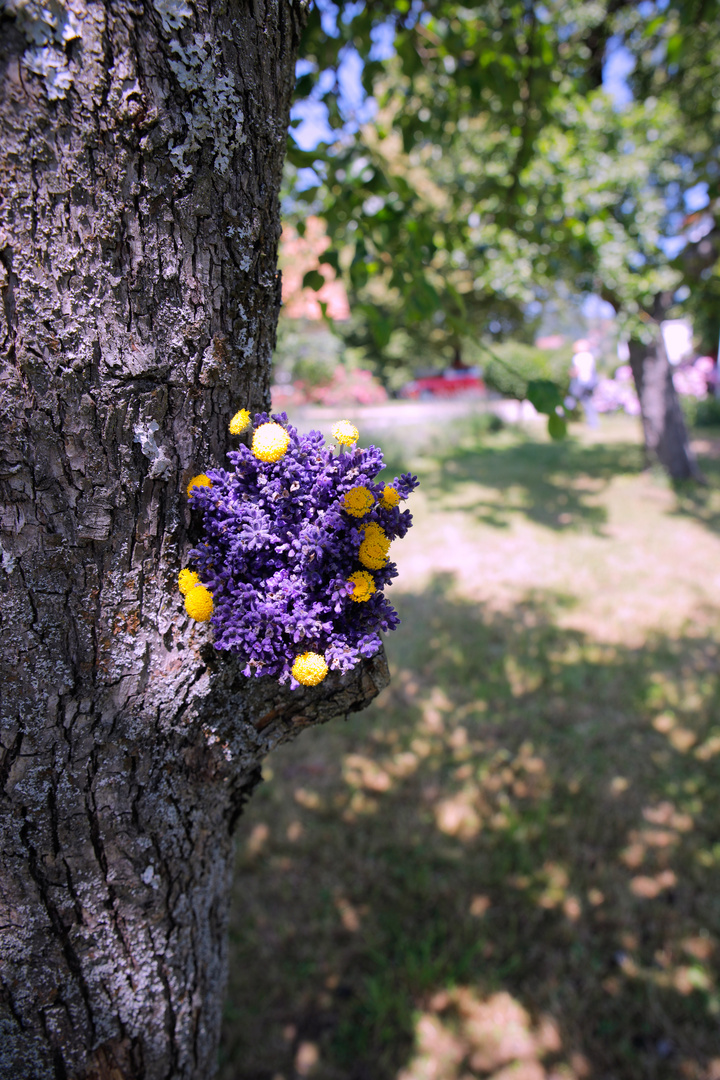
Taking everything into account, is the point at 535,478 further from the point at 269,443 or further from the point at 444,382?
the point at 444,382

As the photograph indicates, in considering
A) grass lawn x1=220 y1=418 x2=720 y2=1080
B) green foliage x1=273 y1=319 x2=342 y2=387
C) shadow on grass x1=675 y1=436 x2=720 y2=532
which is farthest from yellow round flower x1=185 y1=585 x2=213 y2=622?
green foliage x1=273 y1=319 x2=342 y2=387

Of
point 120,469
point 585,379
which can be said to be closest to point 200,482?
point 120,469

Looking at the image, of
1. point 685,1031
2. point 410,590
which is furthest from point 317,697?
point 410,590

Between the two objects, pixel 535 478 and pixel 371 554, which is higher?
pixel 371 554

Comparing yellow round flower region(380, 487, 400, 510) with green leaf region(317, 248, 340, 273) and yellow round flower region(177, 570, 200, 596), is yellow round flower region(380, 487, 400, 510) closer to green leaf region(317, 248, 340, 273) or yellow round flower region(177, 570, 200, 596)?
yellow round flower region(177, 570, 200, 596)

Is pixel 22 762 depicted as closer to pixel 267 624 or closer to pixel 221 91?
pixel 267 624
